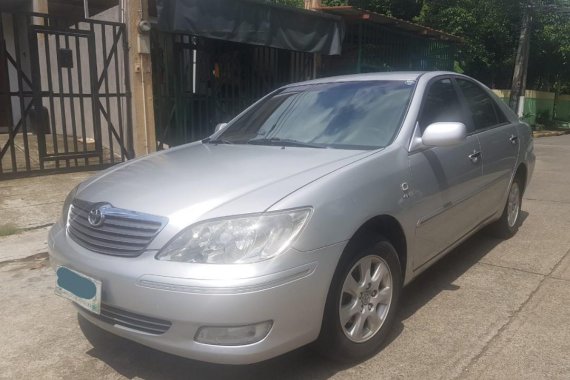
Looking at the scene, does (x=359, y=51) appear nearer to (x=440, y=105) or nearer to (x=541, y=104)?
(x=440, y=105)

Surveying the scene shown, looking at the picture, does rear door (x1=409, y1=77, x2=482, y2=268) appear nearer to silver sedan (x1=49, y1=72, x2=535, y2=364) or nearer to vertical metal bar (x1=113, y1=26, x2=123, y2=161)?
silver sedan (x1=49, y1=72, x2=535, y2=364)

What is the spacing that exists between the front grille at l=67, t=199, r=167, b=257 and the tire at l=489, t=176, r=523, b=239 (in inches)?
140

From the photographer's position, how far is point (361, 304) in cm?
277

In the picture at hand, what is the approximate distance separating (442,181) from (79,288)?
2.28 m

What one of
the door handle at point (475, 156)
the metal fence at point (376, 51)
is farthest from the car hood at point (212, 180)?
the metal fence at point (376, 51)

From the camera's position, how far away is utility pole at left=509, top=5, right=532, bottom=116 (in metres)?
17.8

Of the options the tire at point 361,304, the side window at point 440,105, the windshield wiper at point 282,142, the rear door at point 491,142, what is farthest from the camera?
the rear door at point 491,142

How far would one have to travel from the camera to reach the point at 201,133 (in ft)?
27.6

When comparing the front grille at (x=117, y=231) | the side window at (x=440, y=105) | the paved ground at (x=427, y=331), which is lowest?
the paved ground at (x=427, y=331)

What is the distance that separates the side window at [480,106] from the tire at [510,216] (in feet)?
2.31

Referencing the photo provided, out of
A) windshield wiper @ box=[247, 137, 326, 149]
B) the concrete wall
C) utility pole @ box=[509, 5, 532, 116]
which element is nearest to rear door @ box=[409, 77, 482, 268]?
windshield wiper @ box=[247, 137, 326, 149]

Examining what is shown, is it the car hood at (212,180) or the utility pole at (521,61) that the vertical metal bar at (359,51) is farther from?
the utility pole at (521,61)

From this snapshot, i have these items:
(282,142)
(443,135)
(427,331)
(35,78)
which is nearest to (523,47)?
(35,78)

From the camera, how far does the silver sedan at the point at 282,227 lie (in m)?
2.26
